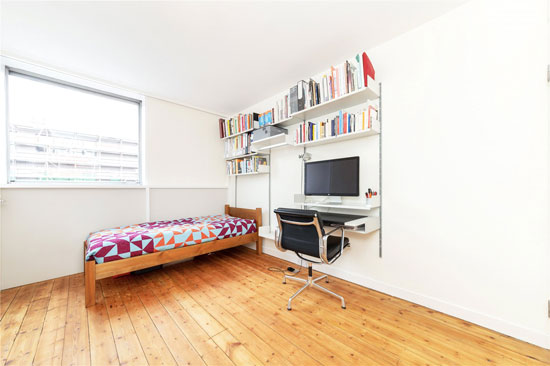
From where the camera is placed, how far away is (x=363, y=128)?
2115mm

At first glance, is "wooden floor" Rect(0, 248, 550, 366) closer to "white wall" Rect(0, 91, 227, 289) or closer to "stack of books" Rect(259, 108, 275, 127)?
"white wall" Rect(0, 91, 227, 289)

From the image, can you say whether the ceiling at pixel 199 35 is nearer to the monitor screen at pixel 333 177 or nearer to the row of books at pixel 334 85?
the row of books at pixel 334 85

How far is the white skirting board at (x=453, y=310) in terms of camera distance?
57.3 inches

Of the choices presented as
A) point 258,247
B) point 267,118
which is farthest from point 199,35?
point 258,247

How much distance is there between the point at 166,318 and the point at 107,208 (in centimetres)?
203

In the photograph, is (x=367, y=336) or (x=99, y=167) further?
(x=99, y=167)

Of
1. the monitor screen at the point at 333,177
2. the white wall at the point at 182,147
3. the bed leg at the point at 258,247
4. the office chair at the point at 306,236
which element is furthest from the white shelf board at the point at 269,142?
the bed leg at the point at 258,247

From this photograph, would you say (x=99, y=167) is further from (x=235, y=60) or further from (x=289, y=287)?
(x=289, y=287)

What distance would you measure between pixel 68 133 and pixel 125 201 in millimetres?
1160

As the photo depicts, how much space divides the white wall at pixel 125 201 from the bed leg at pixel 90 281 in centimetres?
111

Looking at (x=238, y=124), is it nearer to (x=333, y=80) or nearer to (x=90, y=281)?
(x=333, y=80)

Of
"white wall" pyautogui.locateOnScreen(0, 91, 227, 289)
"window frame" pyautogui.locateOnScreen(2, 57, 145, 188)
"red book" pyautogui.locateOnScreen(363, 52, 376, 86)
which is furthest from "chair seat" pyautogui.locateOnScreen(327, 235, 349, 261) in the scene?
"window frame" pyautogui.locateOnScreen(2, 57, 145, 188)

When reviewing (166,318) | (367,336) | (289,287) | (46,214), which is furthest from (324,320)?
(46,214)

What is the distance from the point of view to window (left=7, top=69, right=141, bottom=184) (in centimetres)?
255
